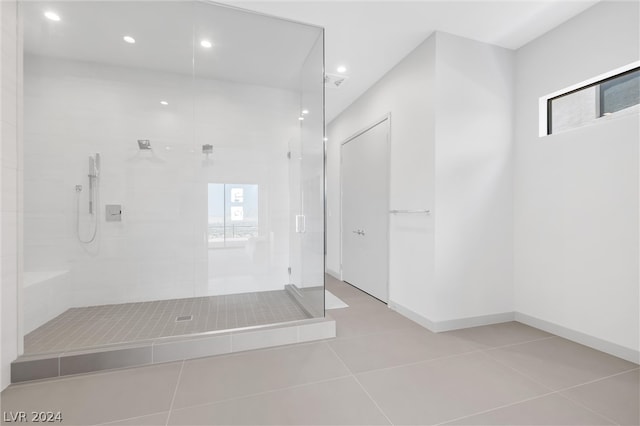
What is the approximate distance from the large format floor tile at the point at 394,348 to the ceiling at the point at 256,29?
2503mm

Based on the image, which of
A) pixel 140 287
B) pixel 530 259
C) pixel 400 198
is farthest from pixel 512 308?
pixel 140 287

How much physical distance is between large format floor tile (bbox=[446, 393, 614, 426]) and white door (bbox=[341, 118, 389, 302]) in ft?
6.03

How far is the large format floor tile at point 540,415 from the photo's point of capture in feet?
4.64

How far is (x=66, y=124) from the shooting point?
2199 millimetres

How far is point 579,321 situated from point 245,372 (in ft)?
8.79

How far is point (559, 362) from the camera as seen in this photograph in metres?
2.02

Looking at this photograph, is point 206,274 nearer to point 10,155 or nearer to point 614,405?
point 10,155

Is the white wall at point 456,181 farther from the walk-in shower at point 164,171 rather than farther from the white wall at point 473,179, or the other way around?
the walk-in shower at point 164,171

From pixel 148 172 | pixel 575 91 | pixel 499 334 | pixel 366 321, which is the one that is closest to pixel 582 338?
pixel 499 334

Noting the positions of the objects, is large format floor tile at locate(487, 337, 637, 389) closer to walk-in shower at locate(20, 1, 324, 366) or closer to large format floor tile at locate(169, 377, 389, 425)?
large format floor tile at locate(169, 377, 389, 425)

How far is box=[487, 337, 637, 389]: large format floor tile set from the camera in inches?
71.9

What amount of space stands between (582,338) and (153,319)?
138 inches

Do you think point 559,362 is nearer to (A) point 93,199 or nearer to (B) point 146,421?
(B) point 146,421

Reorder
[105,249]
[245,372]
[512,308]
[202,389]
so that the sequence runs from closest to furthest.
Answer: [202,389] < [245,372] < [105,249] < [512,308]
